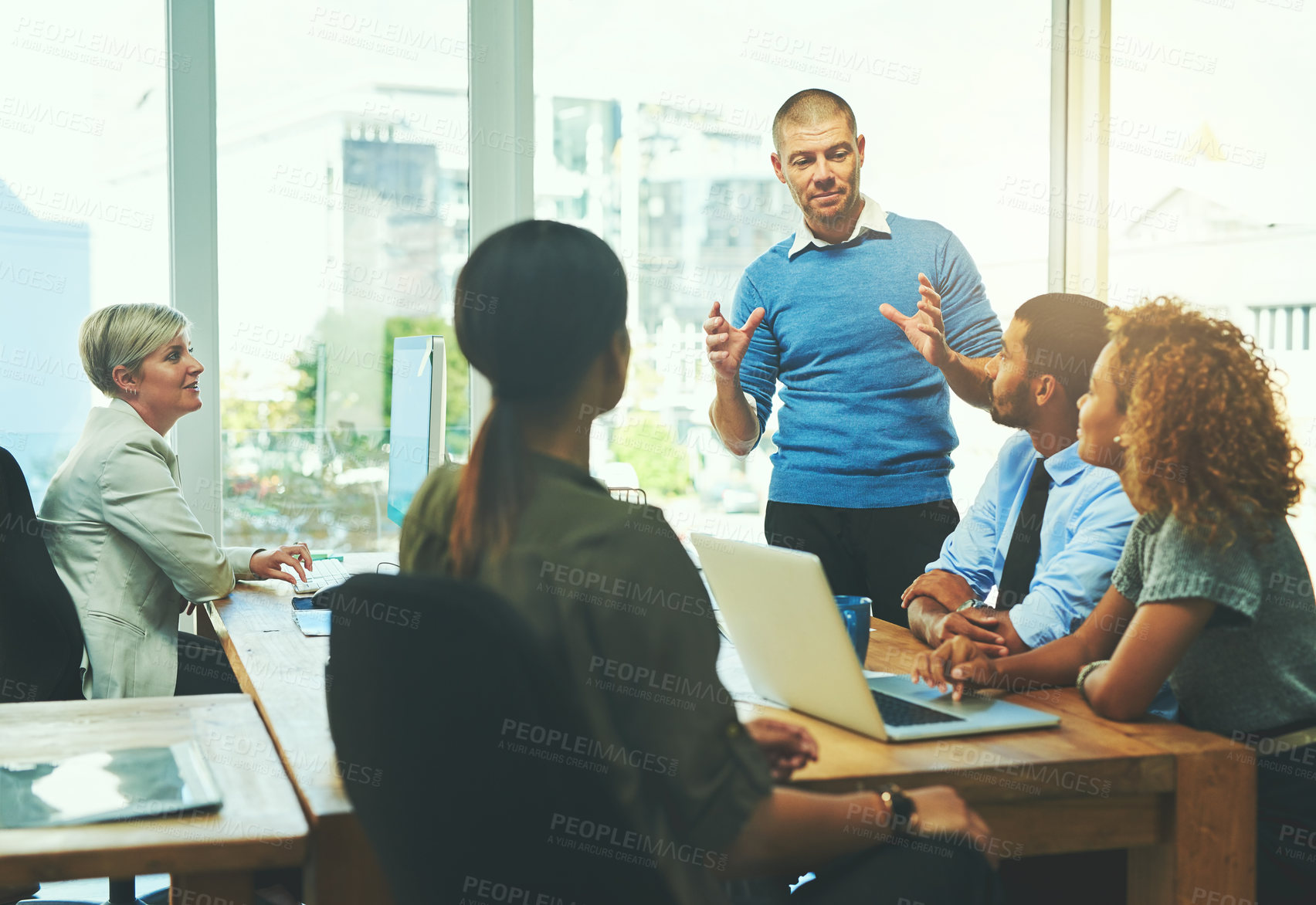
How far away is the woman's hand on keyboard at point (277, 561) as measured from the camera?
2553mm

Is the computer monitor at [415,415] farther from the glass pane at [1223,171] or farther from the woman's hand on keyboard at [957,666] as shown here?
the glass pane at [1223,171]

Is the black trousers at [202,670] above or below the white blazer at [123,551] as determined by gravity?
below

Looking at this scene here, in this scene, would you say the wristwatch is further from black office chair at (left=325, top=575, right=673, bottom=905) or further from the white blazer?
the white blazer

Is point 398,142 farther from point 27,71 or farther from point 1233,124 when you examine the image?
point 1233,124

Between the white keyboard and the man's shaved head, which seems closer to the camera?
the white keyboard

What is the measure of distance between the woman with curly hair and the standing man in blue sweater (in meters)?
1.20

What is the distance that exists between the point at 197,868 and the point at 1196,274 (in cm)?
354

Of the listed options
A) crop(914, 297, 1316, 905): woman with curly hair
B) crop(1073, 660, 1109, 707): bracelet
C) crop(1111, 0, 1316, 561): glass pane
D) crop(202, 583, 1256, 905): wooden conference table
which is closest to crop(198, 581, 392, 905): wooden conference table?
crop(202, 583, 1256, 905): wooden conference table

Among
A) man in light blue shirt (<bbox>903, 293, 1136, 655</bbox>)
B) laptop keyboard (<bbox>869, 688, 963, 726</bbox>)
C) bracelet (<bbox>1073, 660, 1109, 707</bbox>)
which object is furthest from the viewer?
man in light blue shirt (<bbox>903, 293, 1136, 655</bbox>)

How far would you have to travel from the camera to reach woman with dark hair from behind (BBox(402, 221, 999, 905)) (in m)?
0.97

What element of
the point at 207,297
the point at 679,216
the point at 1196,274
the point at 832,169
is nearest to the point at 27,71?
the point at 207,297

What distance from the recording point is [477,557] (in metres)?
1.04

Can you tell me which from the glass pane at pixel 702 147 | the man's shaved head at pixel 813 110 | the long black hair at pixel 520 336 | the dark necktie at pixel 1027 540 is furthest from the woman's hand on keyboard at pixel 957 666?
the glass pane at pixel 702 147

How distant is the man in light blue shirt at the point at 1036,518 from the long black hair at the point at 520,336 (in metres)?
0.86
